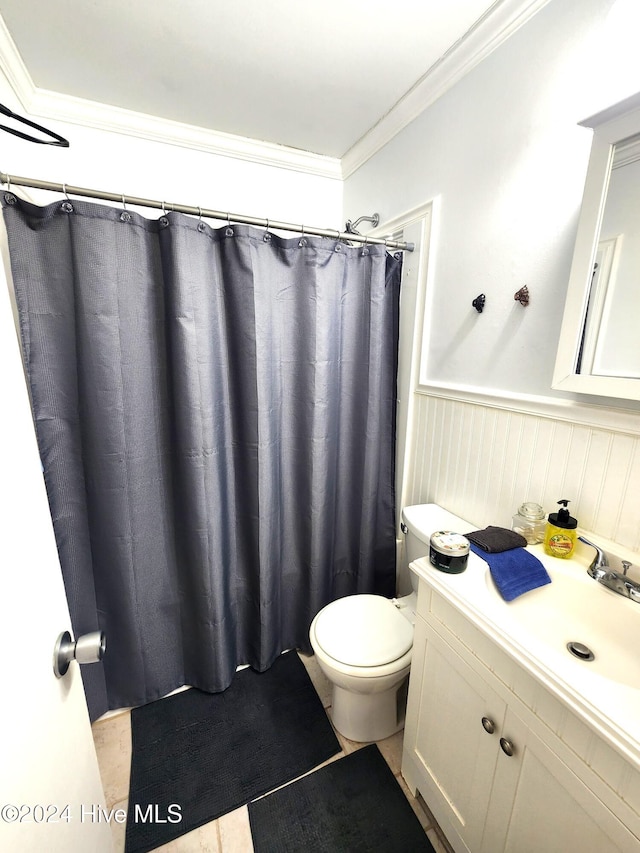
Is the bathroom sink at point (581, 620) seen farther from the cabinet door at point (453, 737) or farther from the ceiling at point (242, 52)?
the ceiling at point (242, 52)

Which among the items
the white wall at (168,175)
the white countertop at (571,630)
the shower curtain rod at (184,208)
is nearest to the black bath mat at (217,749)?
the white countertop at (571,630)

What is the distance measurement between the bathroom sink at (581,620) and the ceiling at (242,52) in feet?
5.24

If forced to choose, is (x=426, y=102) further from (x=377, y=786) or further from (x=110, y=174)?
(x=377, y=786)

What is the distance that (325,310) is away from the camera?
1424mm

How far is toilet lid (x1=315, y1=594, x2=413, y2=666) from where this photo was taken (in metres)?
1.17

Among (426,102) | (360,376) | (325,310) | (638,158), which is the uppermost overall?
(426,102)

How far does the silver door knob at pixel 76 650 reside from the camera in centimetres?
57

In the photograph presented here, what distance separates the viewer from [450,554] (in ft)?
2.93

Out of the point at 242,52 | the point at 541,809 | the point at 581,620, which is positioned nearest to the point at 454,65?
the point at 242,52

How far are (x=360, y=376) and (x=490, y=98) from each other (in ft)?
3.28

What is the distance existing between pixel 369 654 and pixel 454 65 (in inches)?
78.6

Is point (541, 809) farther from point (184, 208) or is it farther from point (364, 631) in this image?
point (184, 208)

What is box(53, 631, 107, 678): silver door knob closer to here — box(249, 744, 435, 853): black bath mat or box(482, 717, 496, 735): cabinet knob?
box(482, 717, 496, 735): cabinet knob

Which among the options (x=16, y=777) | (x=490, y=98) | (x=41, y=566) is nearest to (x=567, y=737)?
(x=16, y=777)
